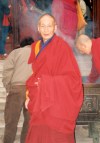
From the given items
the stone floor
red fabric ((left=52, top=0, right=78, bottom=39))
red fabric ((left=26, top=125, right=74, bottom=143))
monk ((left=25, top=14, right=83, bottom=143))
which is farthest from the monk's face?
red fabric ((left=52, top=0, right=78, bottom=39))

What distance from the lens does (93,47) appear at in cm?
346

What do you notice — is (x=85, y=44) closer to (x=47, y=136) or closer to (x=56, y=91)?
(x=56, y=91)

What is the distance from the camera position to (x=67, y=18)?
7477 millimetres

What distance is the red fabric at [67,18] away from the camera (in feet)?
24.3

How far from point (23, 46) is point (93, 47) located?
1241mm

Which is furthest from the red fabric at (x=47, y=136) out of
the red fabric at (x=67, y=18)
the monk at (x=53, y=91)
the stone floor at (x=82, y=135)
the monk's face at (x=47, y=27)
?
the red fabric at (x=67, y=18)

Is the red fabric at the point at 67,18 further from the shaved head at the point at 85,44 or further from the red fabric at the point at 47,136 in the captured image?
the red fabric at the point at 47,136

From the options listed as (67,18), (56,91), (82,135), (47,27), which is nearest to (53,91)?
(56,91)

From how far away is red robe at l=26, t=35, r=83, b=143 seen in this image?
292 cm

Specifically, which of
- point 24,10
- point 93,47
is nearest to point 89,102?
point 93,47

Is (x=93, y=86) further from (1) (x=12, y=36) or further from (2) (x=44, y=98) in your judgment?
(1) (x=12, y=36)

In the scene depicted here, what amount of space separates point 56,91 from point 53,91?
0.9 inches

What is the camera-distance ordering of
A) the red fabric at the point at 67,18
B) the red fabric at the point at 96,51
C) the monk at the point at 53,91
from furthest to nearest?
the red fabric at the point at 67,18 < the red fabric at the point at 96,51 < the monk at the point at 53,91

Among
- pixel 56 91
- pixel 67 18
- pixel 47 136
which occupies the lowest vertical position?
pixel 47 136
